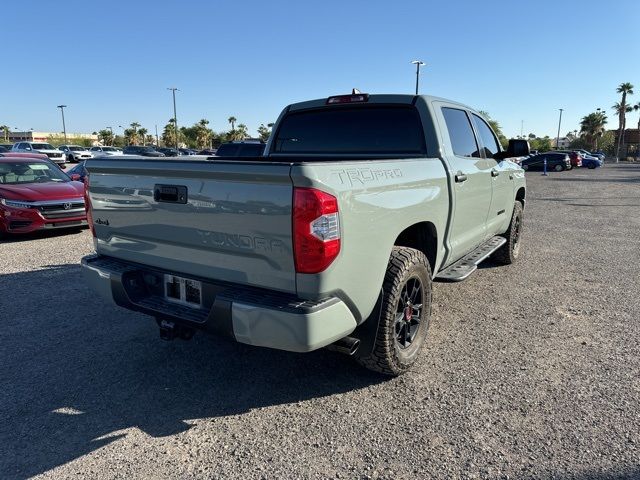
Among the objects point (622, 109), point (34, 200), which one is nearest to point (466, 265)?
point (34, 200)

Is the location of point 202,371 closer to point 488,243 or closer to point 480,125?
point 488,243

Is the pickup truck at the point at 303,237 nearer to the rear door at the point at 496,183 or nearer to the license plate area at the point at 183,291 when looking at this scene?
the license plate area at the point at 183,291

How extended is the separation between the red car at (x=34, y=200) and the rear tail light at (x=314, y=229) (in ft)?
24.0

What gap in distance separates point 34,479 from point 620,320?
16.0 ft

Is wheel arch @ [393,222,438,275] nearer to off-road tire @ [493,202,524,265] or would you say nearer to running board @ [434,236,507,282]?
running board @ [434,236,507,282]

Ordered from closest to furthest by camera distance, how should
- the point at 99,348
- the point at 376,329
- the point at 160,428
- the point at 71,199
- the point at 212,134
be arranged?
the point at 160,428 → the point at 376,329 → the point at 99,348 → the point at 71,199 → the point at 212,134

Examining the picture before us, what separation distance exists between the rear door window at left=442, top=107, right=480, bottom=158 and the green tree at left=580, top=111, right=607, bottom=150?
299ft

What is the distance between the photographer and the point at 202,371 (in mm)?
3475

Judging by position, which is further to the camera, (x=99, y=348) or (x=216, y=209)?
(x=99, y=348)

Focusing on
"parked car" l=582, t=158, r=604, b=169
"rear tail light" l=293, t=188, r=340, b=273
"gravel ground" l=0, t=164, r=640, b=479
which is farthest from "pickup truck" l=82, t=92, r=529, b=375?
"parked car" l=582, t=158, r=604, b=169

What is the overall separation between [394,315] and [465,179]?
1.64 metres

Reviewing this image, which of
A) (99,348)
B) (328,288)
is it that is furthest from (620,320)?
(99,348)

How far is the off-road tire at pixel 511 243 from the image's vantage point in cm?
632

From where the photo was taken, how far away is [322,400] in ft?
10.1
